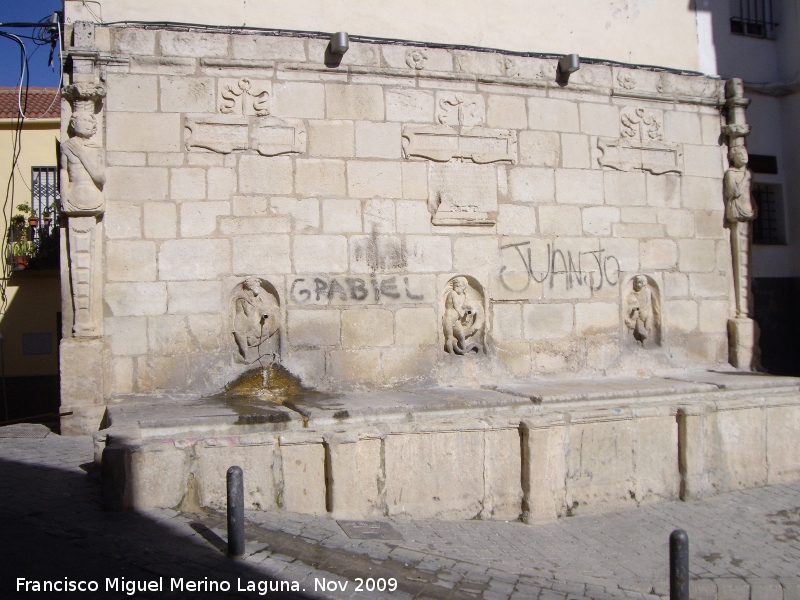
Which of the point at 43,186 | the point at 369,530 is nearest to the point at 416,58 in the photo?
the point at 369,530

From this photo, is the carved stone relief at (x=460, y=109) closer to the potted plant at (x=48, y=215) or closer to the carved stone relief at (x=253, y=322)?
the carved stone relief at (x=253, y=322)

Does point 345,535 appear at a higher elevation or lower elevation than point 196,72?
lower

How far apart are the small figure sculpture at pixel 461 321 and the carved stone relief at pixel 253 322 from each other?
1.91m

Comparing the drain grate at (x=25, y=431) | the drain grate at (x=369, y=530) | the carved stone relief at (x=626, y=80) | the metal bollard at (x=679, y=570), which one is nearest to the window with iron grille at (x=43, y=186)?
the drain grate at (x=25, y=431)

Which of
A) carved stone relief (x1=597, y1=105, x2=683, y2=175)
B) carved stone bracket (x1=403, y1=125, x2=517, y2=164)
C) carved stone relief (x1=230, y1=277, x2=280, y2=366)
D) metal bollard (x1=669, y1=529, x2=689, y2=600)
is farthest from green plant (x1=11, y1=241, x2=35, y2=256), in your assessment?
metal bollard (x1=669, y1=529, x2=689, y2=600)

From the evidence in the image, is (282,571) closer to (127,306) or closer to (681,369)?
(127,306)

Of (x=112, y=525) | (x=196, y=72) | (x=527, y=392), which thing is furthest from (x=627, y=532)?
(x=196, y=72)

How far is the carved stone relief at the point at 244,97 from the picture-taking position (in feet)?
24.3

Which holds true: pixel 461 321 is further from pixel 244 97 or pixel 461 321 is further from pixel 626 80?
pixel 626 80

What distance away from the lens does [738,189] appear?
9.20 meters

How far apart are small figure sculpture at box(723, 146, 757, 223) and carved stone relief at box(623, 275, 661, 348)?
150 centimetres

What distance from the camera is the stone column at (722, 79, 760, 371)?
9.18m

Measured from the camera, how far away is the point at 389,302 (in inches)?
306

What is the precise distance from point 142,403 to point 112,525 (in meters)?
2.36
